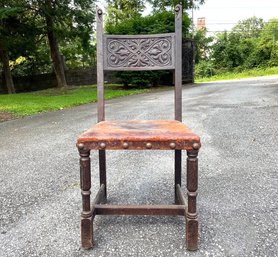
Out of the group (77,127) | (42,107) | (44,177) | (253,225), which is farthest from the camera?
(42,107)

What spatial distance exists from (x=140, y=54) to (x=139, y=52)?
14mm

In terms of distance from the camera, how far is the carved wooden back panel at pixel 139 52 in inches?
66.9

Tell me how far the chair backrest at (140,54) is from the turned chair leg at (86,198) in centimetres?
51

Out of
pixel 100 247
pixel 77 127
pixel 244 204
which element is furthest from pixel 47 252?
pixel 77 127

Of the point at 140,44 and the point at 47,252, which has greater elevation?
the point at 140,44

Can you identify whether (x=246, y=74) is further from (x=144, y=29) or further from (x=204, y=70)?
(x=144, y=29)

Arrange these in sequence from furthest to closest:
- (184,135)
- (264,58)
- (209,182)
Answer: (264,58)
(209,182)
(184,135)

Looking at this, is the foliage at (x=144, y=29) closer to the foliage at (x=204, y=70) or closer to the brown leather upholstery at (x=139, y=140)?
the brown leather upholstery at (x=139, y=140)

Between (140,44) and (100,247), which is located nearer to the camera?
(100,247)

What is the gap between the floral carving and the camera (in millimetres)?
1703

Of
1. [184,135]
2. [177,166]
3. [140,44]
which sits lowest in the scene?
[177,166]

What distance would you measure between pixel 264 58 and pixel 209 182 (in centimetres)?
2534

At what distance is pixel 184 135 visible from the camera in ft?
4.01

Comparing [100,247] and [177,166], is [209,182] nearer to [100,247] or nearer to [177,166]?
[177,166]
